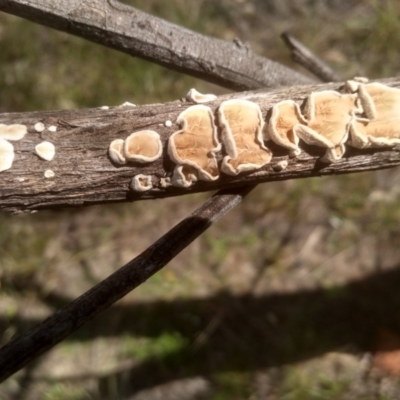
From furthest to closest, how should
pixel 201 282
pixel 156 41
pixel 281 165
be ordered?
pixel 201 282
pixel 156 41
pixel 281 165

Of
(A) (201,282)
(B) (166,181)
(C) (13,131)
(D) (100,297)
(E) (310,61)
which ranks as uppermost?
(E) (310,61)

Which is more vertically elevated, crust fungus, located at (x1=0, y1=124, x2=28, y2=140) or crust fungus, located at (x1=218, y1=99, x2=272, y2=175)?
crust fungus, located at (x1=0, y1=124, x2=28, y2=140)

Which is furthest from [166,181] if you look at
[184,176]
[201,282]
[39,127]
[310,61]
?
[201,282]

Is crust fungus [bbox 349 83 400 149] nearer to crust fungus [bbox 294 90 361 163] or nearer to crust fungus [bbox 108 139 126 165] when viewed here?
crust fungus [bbox 294 90 361 163]

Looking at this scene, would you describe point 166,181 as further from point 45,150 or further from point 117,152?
point 45,150

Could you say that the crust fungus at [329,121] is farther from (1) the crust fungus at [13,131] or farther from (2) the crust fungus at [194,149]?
(1) the crust fungus at [13,131]

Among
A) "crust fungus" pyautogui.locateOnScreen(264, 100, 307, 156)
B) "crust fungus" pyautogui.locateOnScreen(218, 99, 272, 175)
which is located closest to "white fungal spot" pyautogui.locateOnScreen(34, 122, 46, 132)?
"crust fungus" pyautogui.locateOnScreen(218, 99, 272, 175)
